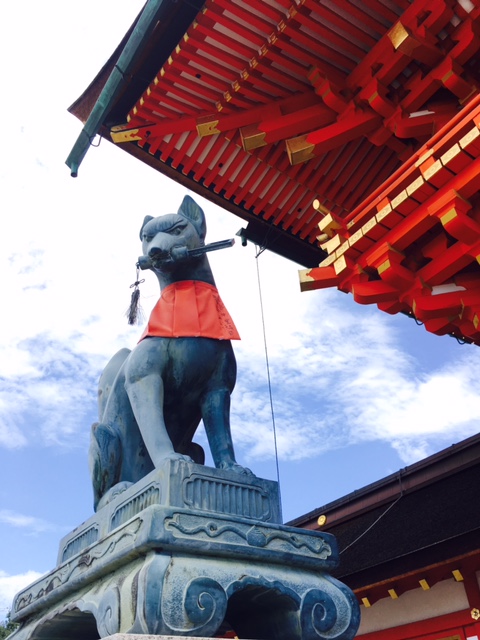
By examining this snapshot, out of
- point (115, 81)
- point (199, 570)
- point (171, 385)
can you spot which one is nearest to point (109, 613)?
point (199, 570)

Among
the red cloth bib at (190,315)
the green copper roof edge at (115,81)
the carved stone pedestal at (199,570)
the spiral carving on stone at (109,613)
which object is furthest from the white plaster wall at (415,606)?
the green copper roof edge at (115,81)

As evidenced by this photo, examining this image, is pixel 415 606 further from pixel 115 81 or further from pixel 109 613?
pixel 115 81

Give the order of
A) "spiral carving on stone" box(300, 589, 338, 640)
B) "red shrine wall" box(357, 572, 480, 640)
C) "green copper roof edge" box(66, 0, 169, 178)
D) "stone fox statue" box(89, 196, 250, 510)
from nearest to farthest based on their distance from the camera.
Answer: "spiral carving on stone" box(300, 589, 338, 640) < "stone fox statue" box(89, 196, 250, 510) < "green copper roof edge" box(66, 0, 169, 178) < "red shrine wall" box(357, 572, 480, 640)

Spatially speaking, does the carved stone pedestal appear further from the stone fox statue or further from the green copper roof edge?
the green copper roof edge

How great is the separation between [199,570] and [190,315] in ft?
4.30

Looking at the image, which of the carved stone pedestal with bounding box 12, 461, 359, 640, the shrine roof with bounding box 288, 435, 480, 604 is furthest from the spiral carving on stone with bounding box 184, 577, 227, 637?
the shrine roof with bounding box 288, 435, 480, 604

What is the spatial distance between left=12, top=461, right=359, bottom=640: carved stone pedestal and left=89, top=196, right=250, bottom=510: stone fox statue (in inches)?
11.4

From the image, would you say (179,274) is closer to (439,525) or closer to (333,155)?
(333,155)

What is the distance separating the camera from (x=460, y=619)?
5.39 m

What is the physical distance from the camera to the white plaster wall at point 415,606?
18.0ft

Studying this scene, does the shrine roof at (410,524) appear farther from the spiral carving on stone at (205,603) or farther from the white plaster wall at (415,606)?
the spiral carving on stone at (205,603)

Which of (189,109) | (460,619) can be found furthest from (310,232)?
(460,619)

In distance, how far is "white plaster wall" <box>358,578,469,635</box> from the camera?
549 cm

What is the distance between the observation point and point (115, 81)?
4.29m
